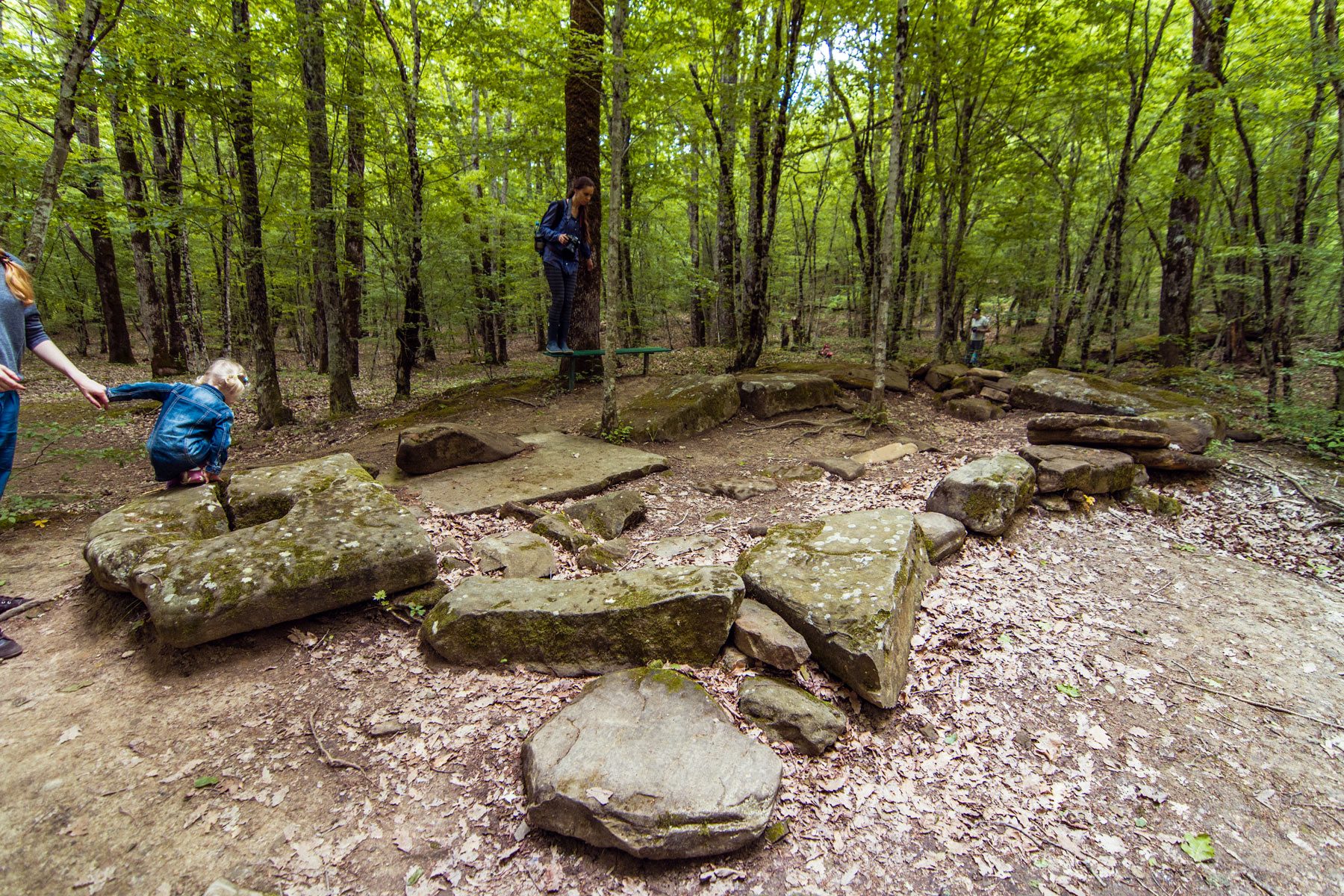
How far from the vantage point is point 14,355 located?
2875mm

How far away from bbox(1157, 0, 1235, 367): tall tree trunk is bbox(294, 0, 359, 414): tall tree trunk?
11.7 meters

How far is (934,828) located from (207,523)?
4548 millimetres

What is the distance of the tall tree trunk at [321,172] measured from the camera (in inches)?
286

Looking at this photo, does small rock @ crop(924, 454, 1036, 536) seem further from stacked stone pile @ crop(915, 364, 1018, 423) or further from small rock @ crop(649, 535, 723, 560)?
stacked stone pile @ crop(915, 364, 1018, 423)

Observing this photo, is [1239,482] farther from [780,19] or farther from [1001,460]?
[780,19]

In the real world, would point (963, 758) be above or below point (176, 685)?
below

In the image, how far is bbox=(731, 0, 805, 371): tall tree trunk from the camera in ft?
26.6

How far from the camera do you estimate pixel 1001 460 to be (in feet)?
16.8

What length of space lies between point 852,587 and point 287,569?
10.7 feet

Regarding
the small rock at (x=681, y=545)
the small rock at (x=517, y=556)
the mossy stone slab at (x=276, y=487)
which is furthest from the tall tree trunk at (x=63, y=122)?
the small rock at (x=681, y=545)

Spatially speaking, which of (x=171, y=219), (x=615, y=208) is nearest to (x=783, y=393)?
(x=615, y=208)

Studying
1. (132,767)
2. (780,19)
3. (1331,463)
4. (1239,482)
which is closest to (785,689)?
(132,767)

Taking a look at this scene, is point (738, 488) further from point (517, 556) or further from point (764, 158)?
point (764, 158)

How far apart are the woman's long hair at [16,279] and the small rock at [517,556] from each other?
2793mm
